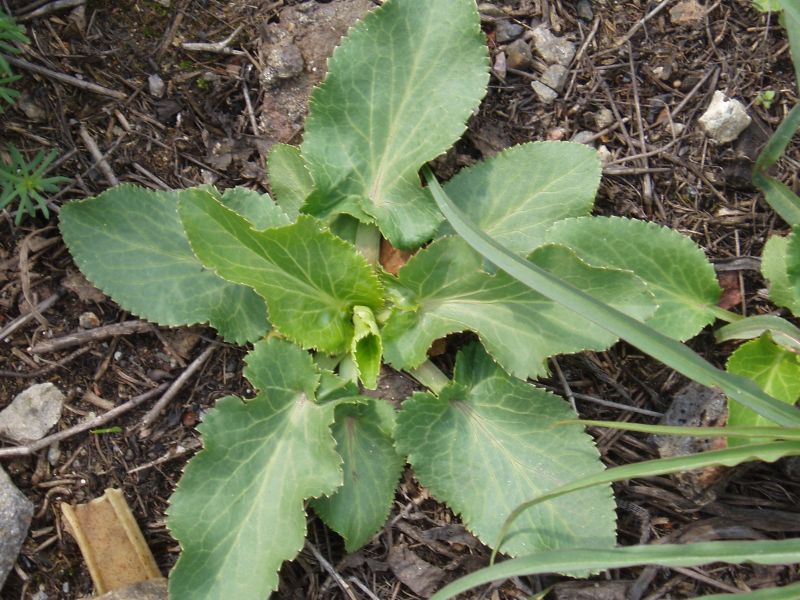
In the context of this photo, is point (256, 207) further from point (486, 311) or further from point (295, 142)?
point (486, 311)

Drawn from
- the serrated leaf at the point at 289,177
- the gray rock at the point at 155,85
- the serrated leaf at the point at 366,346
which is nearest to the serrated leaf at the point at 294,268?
the serrated leaf at the point at 366,346

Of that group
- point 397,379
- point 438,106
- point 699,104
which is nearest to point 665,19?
point 699,104

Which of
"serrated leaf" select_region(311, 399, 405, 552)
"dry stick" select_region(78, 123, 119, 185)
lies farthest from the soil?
"serrated leaf" select_region(311, 399, 405, 552)

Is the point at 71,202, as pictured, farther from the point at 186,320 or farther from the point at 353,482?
the point at 353,482

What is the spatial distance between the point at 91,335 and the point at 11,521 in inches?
22.8

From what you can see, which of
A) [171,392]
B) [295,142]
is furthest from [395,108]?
[171,392]

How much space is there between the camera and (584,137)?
249 centimetres

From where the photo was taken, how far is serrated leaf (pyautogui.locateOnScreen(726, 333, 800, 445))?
2219 mm

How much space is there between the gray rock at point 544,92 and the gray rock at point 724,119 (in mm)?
Answer: 488

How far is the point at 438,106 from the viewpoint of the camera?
2.21 meters

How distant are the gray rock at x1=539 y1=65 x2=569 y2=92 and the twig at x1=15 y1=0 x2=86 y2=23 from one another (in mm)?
1479

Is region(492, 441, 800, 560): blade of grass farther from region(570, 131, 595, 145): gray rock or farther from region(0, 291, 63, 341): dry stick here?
region(0, 291, 63, 341): dry stick

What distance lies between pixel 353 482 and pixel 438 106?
1.12 m

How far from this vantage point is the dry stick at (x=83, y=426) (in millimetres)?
2236
